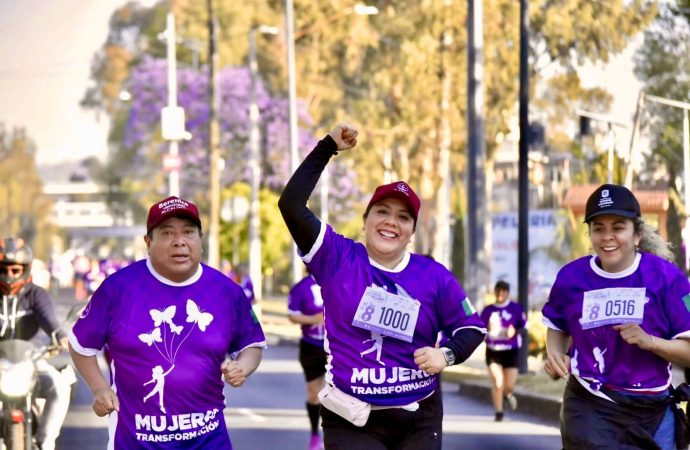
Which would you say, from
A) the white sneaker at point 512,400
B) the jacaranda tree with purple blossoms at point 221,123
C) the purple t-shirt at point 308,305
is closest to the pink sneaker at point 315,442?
the purple t-shirt at point 308,305

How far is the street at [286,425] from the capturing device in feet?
51.3

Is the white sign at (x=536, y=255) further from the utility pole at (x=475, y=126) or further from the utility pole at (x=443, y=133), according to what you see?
the utility pole at (x=443, y=133)

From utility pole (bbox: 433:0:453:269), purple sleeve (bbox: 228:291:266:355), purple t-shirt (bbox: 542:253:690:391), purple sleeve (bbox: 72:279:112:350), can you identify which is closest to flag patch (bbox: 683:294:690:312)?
purple t-shirt (bbox: 542:253:690:391)

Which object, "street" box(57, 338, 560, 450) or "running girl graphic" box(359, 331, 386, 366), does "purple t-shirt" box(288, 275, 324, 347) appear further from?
"running girl graphic" box(359, 331, 386, 366)

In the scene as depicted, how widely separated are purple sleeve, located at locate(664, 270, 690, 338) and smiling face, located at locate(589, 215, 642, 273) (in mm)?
264

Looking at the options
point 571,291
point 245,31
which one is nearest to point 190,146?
point 245,31

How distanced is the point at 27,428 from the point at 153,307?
14.2 feet

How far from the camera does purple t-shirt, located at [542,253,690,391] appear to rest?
7.59 metres

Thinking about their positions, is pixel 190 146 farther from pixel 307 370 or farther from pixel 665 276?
pixel 665 276

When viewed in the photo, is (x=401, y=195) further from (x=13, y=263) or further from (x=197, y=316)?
(x=13, y=263)

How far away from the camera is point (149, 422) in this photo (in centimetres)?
685

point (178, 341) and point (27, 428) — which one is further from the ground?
point (178, 341)

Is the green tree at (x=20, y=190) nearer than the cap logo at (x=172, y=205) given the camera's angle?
No

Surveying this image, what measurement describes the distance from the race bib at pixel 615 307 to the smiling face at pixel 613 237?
15cm
